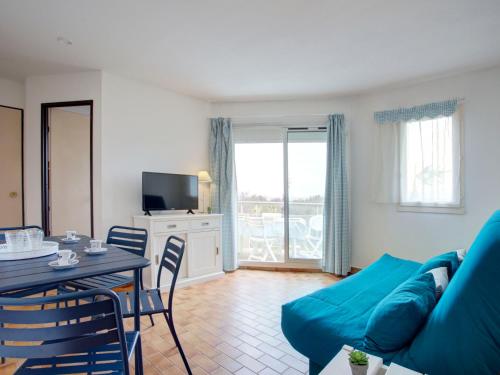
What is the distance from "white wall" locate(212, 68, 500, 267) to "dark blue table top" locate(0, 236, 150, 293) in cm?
323

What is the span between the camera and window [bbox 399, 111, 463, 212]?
3398mm

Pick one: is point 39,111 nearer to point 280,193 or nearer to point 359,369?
point 280,193

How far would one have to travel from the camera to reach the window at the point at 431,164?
134 inches

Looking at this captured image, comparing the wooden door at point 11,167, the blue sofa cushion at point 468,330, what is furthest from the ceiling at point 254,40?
Result: the blue sofa cushion at point 468,330

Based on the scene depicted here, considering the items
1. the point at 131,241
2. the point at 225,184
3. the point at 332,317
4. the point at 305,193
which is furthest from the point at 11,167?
the point at 332,317

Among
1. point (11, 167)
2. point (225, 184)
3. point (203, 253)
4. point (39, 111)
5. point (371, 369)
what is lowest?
point (203, 253)

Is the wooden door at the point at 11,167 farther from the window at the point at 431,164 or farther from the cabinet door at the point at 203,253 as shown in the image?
the window at the point at 431,164

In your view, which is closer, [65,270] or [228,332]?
[65,270]

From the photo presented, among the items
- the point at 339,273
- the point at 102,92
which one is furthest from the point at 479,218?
the point at 102,92

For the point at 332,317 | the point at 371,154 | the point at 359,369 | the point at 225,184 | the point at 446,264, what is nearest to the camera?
the point at 359,369

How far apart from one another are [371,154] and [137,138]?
10.1ft

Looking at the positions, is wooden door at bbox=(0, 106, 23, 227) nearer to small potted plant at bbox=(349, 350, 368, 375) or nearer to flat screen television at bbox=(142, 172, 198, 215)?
flat screen television at bbox=(142, 172, 198, 215)

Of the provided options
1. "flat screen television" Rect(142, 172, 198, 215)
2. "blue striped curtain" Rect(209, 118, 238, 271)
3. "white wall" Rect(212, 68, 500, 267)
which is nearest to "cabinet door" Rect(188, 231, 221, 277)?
"blue striped curtain" Rect(209, 118, 238, 271)

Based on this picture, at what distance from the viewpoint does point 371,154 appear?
13.4 feet
